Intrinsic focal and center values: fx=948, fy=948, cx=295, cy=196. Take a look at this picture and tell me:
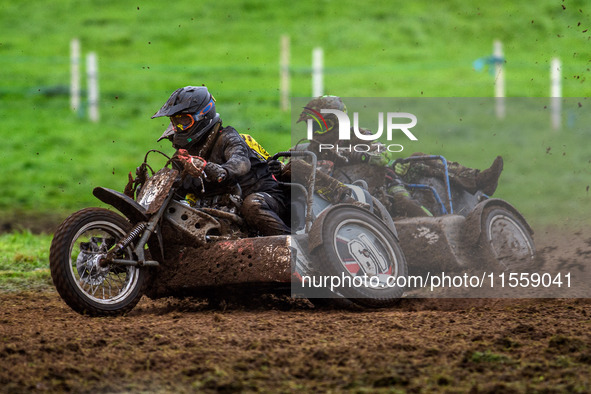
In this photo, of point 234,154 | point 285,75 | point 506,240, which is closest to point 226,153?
point 234,154

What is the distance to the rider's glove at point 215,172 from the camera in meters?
7.60

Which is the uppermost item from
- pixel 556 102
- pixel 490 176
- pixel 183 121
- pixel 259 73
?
pixel 259 73

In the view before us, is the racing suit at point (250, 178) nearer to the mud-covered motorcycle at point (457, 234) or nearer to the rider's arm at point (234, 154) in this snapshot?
the rider's arm at point (234, 154)

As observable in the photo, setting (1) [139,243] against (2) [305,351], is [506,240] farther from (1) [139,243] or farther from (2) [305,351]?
(2) [305,351]

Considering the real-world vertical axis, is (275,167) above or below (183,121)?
below

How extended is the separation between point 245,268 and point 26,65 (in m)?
22.0

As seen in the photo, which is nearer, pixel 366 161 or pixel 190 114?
pixel 190 114

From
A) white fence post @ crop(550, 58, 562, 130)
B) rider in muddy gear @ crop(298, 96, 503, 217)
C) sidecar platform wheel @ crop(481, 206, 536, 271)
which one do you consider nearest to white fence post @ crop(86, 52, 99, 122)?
white fence post @ crop(550, 58, 562, 130)

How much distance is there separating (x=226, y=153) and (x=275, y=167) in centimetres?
69

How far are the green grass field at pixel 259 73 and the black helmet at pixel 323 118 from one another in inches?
219

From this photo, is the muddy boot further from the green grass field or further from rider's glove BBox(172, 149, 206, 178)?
the green grass field

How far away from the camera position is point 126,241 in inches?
285

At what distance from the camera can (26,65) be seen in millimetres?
27750

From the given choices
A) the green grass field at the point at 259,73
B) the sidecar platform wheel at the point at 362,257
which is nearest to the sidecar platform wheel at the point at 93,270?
the sidecar platform wheel at the point at 362,257
